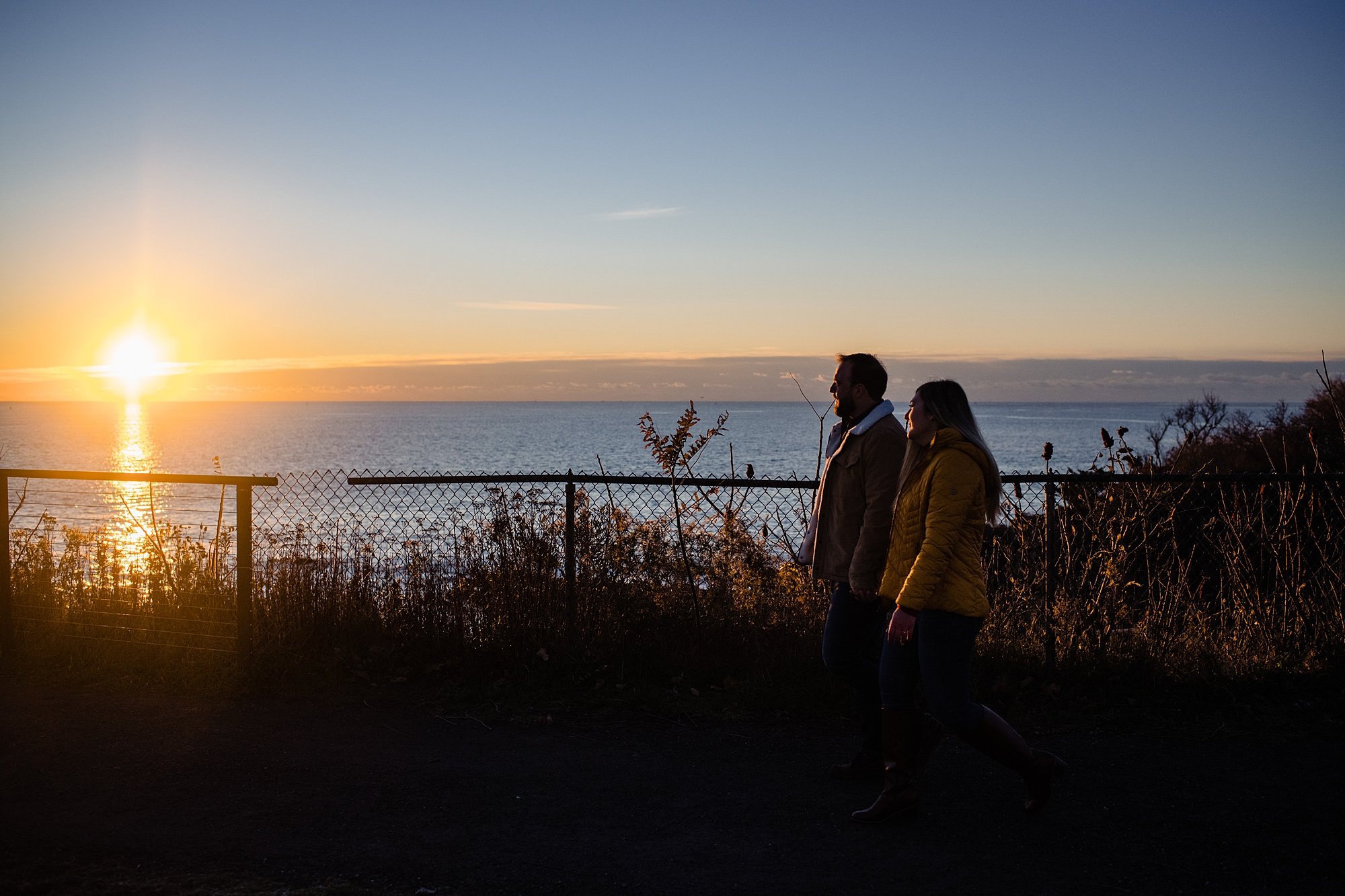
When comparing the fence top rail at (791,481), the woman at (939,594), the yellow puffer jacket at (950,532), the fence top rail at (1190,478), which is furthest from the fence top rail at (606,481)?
the yellow puffer jacket at (950,532)

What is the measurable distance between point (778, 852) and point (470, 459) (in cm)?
5726

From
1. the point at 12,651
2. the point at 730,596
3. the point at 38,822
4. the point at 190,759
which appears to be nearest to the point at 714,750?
the point at 730,596

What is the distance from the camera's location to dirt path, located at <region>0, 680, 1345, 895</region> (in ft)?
13.1

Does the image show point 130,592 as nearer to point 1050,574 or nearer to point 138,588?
point 138,588

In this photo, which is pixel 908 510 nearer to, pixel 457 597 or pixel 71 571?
pixel 457 597

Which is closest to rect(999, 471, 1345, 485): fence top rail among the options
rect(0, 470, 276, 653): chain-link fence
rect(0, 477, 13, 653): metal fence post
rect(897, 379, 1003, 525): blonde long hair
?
rect(897, 379, 1003, 525): blonde long hair

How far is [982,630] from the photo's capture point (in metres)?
6.96

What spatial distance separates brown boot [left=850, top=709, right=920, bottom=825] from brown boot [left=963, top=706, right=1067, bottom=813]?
0.28 meters

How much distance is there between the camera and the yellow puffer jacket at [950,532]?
4.19 metres

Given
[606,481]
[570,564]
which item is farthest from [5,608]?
[606,481]

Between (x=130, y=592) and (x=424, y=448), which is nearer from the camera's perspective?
(x=130, y=592)

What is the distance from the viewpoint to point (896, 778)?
452 centimetres

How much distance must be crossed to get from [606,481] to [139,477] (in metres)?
3.43

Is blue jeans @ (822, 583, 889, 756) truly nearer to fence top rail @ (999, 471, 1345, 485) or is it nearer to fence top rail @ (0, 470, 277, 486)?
fence top rail @ (999, 471, 1345, 485)
